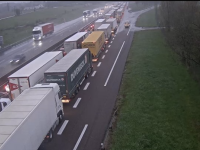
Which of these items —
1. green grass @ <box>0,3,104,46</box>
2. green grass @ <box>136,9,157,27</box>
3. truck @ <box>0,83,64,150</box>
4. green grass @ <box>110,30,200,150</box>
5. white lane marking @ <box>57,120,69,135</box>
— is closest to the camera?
truck @ <box>0,83,64,150</box>

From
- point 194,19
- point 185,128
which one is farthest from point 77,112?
point 194,19

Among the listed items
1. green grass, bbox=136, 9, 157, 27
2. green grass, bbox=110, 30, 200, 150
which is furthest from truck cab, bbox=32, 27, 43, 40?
green grass, bbox=110, 30, 200, 150

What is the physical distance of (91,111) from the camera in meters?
16.1

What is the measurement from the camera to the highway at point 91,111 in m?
12.7

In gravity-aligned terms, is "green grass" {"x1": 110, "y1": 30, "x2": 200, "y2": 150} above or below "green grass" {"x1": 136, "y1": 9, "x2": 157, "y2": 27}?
below

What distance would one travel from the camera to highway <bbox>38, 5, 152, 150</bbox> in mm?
12719

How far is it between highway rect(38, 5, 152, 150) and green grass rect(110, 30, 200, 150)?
89cm

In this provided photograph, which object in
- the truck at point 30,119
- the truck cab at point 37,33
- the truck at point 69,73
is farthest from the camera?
the truck cab at point 37,33

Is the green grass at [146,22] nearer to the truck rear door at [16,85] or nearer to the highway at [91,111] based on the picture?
the highway at [91,111]

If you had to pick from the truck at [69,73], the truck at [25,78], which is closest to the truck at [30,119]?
the truck at [69,73]

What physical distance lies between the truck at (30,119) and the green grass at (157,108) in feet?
11.2

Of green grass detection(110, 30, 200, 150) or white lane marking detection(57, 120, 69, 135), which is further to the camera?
white lane marking detection(57, 120, 69, 135)

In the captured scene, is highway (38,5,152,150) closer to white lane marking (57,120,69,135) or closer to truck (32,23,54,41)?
white lane marking (57,120,69,135)

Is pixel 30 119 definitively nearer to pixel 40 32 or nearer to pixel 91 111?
pixel 91 111
